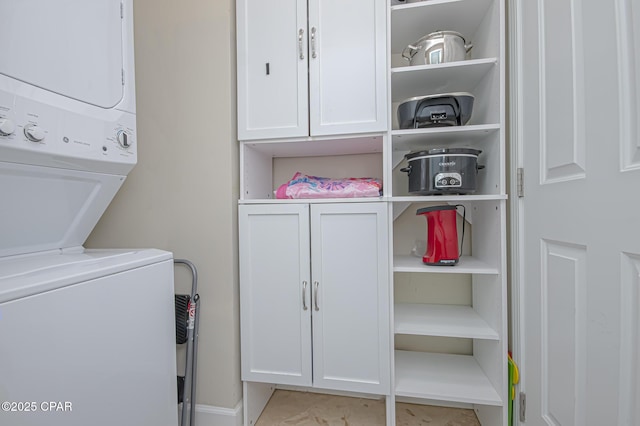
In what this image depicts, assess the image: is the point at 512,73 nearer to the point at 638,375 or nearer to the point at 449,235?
the point at 449,235

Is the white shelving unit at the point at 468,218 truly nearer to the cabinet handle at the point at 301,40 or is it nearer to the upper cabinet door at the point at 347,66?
the upper cabinet door at the point at 347,66

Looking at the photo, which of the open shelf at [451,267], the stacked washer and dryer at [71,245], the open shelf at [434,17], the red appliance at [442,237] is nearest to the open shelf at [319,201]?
the red appliance at [442,237]

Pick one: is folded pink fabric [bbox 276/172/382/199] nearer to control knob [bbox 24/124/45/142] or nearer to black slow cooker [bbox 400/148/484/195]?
black slow cooker [bbox 400/148/484/195]

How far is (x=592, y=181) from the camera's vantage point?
79 centimetres

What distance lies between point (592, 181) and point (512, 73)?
669 millimetres

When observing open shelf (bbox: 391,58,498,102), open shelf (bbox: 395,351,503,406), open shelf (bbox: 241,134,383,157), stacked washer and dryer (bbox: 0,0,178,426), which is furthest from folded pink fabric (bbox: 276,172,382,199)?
open shelf (bbox: 395,351,503,406)

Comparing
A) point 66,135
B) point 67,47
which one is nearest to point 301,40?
point 67,47

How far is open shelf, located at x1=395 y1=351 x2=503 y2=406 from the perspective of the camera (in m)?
1.22

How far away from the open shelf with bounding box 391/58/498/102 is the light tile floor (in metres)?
1.74

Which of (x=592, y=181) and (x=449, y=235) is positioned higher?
(x=592, y=181)

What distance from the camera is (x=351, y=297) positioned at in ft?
4.23

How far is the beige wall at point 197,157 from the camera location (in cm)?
136

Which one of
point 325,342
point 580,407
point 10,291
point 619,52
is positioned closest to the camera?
point 10,291

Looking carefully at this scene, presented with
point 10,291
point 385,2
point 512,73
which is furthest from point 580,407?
point 385,2
